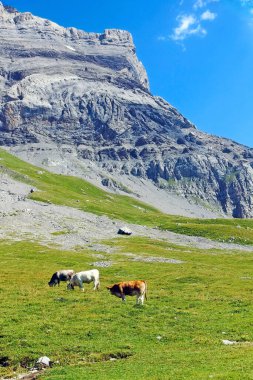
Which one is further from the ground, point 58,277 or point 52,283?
point 58,277

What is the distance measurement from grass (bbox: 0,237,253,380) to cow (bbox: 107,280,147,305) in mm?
956

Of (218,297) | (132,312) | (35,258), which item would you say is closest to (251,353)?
(132,312)

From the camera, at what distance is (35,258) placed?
296 feet

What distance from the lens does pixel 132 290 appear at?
38.5 m

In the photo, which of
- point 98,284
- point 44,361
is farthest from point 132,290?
point 44,361

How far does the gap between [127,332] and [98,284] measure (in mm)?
17098

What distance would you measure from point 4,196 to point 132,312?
147 metres

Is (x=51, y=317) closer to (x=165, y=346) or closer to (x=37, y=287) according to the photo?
(x=165, y=346)

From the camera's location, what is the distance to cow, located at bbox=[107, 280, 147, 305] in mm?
37938

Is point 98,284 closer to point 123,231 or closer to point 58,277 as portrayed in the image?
point 58,277

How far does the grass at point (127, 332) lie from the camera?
866 inches

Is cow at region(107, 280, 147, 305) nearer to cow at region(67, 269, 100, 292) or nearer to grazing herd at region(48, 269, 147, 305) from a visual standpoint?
grazing herd at region(48, 269, 147, 305)

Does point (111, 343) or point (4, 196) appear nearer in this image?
point (111, 343)

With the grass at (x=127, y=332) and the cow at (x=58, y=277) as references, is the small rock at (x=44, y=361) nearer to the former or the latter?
the grass at (x=127, y=332)
